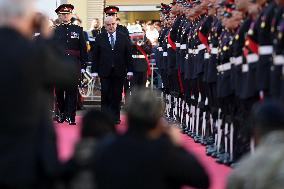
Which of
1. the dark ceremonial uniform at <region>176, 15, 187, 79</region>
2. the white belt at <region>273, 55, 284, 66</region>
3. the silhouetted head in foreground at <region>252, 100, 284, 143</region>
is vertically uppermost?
the white belt at <region>273, 55, 284, 66</region>

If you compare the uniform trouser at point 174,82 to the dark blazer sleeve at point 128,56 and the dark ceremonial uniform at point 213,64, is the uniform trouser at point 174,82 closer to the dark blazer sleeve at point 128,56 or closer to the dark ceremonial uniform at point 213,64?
the dark blazer sleeve at point 128,56

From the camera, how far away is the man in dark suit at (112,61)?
1426cm

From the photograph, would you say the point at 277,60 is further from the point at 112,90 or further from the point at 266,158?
the point at 112,90

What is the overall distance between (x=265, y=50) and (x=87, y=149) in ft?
9.95

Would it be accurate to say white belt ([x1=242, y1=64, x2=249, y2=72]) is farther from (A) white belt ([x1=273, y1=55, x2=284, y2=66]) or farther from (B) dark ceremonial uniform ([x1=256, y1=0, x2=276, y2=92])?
(A) white belt ([x1=273, y1=55, x2=284, y2=66])

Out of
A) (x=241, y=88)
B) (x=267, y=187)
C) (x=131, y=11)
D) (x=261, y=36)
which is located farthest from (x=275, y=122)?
(x=131, y=11)

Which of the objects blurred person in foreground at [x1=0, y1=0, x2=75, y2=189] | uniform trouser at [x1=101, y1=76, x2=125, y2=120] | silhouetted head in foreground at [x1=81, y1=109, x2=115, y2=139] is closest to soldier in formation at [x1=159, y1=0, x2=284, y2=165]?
uniform trouser at [x1=101, y1=76, x2=125, y2=120]

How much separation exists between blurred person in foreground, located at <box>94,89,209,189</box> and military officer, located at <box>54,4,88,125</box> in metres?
9.81

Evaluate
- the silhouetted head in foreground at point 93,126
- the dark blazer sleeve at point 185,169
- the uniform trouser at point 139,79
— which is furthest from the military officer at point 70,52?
the dark blazer sleeve at point 185,169

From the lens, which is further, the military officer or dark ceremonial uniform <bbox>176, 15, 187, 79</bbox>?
the military officer

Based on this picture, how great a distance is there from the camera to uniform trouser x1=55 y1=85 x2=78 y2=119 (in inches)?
564

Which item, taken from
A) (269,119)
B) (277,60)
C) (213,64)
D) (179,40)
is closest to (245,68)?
(277,60)

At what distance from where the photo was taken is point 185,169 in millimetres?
4453

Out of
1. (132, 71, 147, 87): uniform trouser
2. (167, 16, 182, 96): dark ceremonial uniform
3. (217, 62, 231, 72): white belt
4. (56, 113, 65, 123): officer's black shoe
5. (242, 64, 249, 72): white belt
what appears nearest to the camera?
(242, 64, 249, 72): white belt
